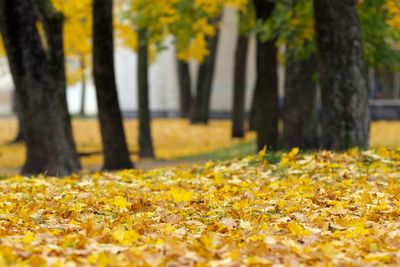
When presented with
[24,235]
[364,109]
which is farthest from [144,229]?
[364,109]

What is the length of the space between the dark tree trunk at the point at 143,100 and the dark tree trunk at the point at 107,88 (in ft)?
19.3

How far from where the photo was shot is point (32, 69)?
50.4 feet

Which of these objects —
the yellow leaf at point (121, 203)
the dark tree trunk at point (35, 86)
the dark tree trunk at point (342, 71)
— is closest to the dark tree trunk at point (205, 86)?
the dark tree trunk at point (35, 86)

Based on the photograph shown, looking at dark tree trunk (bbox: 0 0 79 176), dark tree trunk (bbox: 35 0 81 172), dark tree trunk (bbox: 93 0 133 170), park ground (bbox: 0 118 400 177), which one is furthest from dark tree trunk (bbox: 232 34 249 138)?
Result: dark tree trunk (bbox: 0 0 79 176)

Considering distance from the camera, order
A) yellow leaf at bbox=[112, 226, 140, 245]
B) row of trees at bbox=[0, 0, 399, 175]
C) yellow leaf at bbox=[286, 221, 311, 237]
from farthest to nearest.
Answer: row of trees at bbox=[0, 0, 399, 175], yellow leaf at bbox=[286, 221, 311, 237], yellow leaf at bbox=[112, 226, 140, 245]

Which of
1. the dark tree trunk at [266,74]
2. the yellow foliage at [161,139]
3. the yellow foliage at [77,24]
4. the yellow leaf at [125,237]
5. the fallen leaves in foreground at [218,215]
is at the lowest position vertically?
the yellow foliage at [161,139]

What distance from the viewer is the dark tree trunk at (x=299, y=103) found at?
2133 cm

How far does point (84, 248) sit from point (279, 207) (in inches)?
112

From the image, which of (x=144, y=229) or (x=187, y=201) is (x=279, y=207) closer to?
(x=187, y=201)

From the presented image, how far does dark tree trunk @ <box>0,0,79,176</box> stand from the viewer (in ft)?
49.2

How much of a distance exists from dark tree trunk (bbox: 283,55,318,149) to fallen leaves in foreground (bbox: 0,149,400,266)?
8635 millimetres

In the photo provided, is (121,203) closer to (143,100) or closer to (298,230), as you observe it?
(298,230)

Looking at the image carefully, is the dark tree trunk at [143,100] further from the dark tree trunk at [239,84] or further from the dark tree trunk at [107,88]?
the dark tree trunk at [239,84]

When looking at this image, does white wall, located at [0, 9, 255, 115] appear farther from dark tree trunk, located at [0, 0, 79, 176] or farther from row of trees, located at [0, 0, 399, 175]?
dark tree trunk, located at [0, 0, 79, 176]
